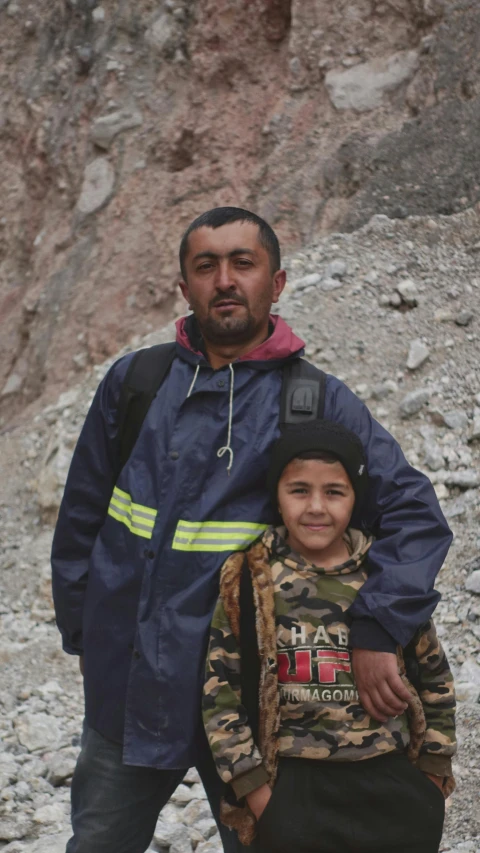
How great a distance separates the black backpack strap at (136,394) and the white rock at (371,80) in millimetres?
5968

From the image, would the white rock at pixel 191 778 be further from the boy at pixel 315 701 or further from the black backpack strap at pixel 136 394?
the black backpack strap at pixel 136 394

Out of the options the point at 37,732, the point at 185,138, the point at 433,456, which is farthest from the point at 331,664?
the point at 185,138

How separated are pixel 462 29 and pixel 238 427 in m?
6.27

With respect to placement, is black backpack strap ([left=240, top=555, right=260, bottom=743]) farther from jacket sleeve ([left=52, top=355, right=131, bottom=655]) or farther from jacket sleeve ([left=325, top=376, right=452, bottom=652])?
jacket sleeve ([left=52, top=355, right=131, bottom=655])

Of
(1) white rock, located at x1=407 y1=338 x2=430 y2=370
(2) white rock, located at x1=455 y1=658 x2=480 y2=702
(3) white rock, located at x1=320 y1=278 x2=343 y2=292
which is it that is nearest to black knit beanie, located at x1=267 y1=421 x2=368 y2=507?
(2) white rock, located at x1=455 y1=658 x2=480 y2=702

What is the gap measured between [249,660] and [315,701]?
7.3 inches

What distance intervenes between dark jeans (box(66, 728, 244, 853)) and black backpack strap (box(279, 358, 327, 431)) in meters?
0.90

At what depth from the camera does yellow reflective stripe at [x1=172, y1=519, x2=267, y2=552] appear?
229 cm

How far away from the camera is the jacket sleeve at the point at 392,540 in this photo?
211cm

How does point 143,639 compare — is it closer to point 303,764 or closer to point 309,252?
point 303,764

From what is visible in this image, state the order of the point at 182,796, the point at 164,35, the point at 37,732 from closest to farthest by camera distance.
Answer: the point at 182,796 < the point at 37,732 < the point at 164,35

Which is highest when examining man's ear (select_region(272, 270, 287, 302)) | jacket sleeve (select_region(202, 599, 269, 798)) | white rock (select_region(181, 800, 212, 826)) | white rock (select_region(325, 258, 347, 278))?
white rock (select_region(325, 258, 347, 278))

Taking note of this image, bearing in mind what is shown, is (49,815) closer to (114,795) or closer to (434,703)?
(114,795)

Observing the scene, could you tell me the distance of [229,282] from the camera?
2.39 metres
